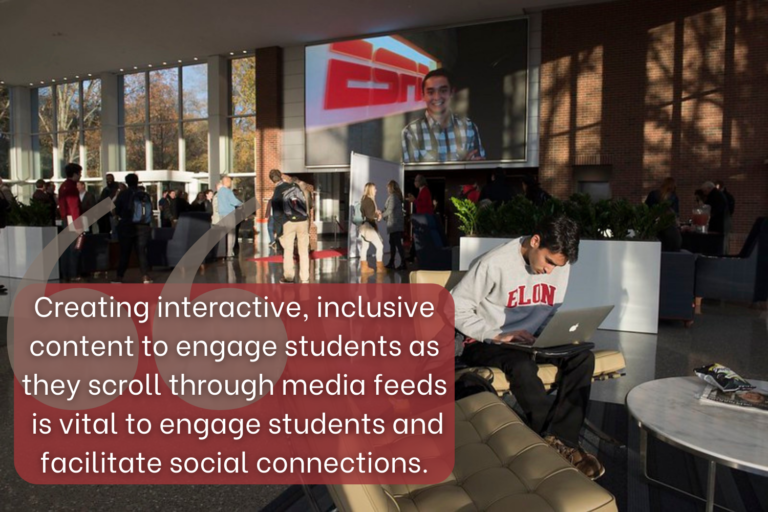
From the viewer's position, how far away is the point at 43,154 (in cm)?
2367

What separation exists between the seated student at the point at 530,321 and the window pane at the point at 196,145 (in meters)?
18.5

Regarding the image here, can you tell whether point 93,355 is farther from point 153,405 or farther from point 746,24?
point 746,24

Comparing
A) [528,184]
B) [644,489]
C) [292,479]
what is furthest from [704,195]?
[292,479]

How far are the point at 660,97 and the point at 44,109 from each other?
23.3 meters

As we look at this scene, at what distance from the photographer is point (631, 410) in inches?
85.4

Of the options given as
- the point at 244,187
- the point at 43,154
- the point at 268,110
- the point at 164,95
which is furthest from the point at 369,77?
the point at 43,154

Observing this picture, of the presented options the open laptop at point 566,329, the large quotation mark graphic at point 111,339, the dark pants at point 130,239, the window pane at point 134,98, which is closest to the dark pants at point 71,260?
the large quotation mark graphic at point 111,339

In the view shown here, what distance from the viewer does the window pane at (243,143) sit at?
18797 millimetres

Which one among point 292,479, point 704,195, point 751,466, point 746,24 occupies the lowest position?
point 292,479

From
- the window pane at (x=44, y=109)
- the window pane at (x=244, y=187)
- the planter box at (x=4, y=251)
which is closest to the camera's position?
the planter box at (x=4, y=251)

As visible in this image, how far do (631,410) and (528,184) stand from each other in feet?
18.9
